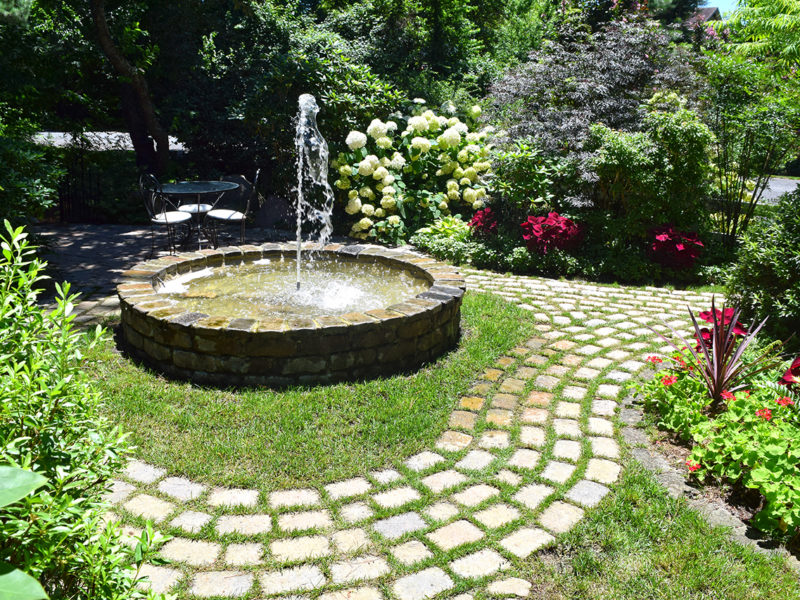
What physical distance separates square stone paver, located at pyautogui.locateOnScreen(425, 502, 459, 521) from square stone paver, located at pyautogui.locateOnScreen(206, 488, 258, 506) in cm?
82

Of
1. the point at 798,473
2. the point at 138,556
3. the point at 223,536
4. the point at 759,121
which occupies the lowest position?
the point at 223,536

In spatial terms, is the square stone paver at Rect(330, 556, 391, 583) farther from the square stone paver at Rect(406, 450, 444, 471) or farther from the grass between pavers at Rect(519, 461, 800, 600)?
the square stone paver at Rect(406, 450, 444, 471)

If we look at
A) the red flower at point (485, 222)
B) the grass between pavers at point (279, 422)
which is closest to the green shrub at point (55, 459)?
the grass between pavers at point (279, 422)

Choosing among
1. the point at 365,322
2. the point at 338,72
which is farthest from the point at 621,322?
the point at 338,72

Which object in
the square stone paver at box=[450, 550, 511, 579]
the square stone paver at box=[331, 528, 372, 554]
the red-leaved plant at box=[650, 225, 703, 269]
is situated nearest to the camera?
the square stone paver at box=[450, 550, 511, 579]

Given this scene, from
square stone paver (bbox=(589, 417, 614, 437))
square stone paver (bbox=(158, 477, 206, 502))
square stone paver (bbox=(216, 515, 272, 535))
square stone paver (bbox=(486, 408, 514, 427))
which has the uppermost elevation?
square stone paver (bbox=(589, 417, 614, 437))

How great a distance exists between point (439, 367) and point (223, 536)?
81.7 inches

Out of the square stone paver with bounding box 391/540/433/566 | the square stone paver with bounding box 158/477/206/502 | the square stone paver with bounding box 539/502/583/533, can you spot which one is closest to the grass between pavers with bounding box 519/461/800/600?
the square stone paver with bounding box 539/502/583/533

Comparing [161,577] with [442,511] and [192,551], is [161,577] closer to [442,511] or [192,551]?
[192,551]

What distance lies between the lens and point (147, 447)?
10.3 feet

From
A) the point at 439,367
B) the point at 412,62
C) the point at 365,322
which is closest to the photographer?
the point at 365,322

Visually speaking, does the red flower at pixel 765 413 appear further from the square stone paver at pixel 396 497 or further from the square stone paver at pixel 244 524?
the square stone paver at pixel 244 524

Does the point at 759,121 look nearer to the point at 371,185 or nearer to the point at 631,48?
the point at 631,48

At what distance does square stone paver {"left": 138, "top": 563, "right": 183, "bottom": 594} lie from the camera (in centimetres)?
223
